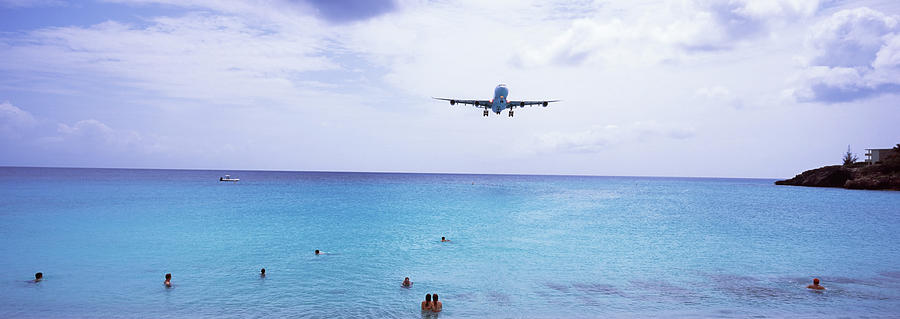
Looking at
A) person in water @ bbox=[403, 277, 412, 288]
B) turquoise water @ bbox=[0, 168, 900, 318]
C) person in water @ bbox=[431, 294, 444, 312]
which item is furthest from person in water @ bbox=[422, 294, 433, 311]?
person in water @ bbox=[403, 277, 412, 288]

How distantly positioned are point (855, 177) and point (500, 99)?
392 ft

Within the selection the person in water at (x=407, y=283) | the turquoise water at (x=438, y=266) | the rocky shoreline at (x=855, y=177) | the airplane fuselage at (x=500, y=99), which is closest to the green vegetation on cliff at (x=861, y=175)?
the rocky shoreline at (x=855, y=177)

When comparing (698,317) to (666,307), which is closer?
(698,317)

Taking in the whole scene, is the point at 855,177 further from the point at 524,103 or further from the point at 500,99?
the point at 500,99

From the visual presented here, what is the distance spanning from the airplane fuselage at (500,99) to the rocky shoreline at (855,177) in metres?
109

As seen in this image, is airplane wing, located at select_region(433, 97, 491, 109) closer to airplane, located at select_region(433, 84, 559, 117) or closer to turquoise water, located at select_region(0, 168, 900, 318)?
airplane, located at select_region(433, 84, 559, 117)

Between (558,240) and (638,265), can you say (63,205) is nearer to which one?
(558,240)

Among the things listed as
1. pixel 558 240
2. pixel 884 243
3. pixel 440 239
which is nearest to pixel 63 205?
pixel 440 239

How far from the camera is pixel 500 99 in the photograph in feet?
181

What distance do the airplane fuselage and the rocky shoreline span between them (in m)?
109

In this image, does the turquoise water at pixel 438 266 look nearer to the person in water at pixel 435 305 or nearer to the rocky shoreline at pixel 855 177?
the person in water at pixel 435 305

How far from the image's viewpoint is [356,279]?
80.5ft

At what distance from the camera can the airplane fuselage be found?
54.8 m

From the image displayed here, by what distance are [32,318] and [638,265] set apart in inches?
1157
